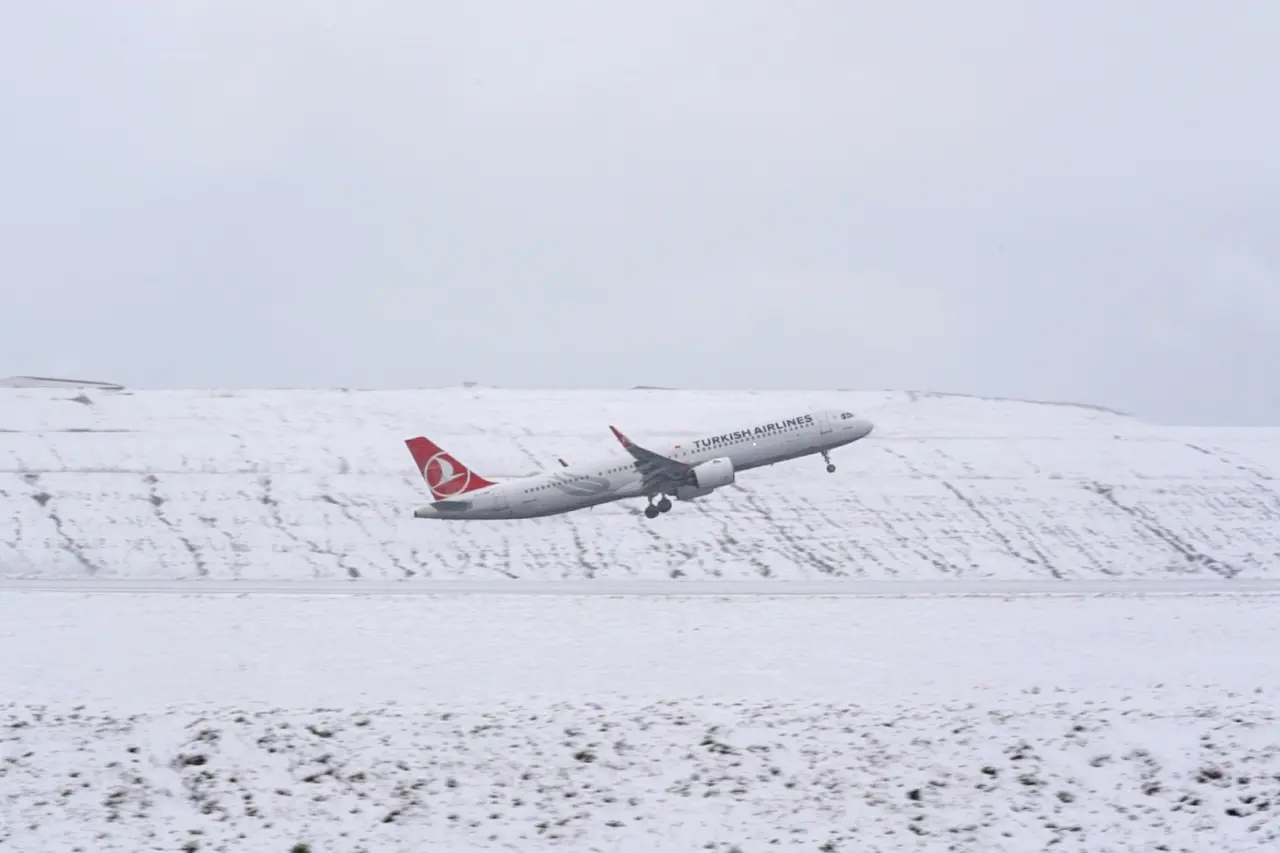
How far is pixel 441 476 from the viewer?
52.5 m

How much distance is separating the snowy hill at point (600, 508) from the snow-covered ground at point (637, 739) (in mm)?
15522

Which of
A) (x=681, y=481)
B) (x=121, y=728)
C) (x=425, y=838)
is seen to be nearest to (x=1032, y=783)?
(x=425, y=838)

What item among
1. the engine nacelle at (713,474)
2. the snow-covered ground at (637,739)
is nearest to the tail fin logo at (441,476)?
the engine nacelle at (713,474)

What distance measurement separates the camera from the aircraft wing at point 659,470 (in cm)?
5177

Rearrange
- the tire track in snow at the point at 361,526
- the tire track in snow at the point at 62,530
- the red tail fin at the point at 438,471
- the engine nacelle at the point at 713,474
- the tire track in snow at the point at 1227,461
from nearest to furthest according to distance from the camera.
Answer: the tire track in snow at the point at 62,530 < the tire track in snow at the point at 361,526 < the engine nacelle at the point at 713,474 < the red tail fin at the point at 438,471 < the tire track in snow at the point at 1227,461

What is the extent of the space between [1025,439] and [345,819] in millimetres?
56188

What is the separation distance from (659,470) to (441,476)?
995 cm

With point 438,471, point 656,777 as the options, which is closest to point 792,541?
point 438,471

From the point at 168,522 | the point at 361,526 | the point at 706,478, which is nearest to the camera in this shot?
the point at 168,522

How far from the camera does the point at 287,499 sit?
178 ft

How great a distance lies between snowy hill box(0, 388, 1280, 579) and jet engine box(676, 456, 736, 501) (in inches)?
55.8

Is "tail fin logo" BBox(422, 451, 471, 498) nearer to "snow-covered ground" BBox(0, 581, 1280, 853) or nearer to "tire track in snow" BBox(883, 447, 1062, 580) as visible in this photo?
"snow-covered ground" BBox(0, 581, 1280, 853)

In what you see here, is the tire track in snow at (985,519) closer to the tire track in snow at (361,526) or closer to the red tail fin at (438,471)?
the red tail fin at (438,471)

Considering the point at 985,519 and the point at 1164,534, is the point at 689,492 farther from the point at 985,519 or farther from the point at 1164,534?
the point at 1164,534
